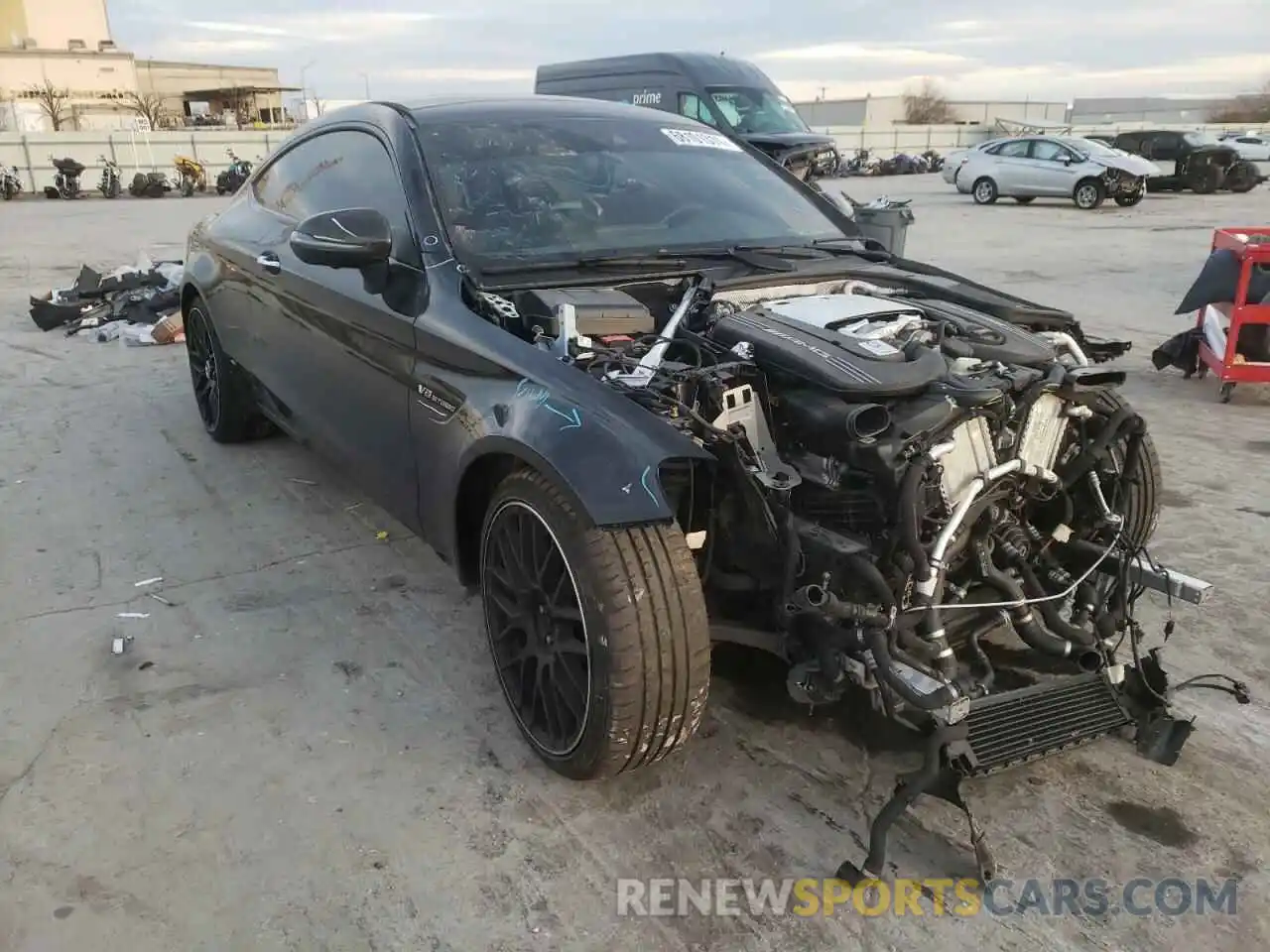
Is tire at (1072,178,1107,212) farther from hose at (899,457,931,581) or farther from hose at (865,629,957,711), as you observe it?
hose at (865,629,957,711)

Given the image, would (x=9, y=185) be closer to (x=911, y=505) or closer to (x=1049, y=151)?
(x=1049, y=151)

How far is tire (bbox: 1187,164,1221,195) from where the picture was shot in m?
23.5

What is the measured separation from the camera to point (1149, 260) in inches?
488

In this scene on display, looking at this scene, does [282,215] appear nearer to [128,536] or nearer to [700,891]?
[128,536]

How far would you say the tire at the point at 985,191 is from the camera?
22.2 meters

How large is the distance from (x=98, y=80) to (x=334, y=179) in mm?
72578

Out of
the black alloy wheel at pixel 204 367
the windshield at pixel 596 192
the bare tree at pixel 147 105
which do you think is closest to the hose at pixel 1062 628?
the windshield at pixel 596 192

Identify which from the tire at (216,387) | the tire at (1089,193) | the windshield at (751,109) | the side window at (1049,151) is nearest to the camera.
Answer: the tire at (216,387)

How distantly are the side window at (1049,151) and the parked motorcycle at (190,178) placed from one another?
68.5ft

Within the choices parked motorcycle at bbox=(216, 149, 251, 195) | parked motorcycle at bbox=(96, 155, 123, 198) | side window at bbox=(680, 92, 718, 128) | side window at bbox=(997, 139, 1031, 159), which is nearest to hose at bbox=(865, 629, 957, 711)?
side window at bbox=(680, 92, 718, 128)

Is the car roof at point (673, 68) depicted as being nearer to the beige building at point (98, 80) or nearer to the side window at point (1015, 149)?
the side window at point (1015, 149)

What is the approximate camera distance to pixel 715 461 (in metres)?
2.41

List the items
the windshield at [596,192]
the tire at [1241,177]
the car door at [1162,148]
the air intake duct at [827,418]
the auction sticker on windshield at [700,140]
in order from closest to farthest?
the air intake duct at [827,418] → the windshield at [596,192] → the auction sticker on windshield at [700,140] → the tire at [1241,177] → the car door at [1162,148]

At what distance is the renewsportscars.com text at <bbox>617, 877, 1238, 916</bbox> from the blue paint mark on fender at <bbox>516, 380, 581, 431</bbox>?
1.10m
